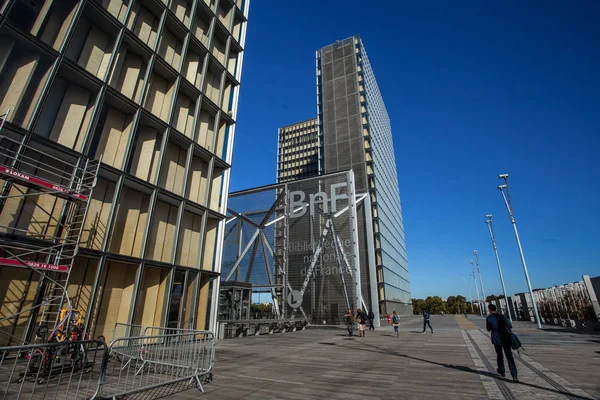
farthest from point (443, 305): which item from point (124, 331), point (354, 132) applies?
point (124, 331)

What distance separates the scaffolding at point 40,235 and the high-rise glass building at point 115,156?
0.18ft

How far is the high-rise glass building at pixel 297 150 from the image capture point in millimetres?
87562

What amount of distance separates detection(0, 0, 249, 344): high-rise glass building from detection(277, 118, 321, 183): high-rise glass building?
6745 cm

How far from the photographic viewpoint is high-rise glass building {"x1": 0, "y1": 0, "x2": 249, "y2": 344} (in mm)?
9023

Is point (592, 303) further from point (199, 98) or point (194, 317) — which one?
point (199, 98)

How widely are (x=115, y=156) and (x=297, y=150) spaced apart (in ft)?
270

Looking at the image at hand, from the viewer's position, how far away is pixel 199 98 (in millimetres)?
17031

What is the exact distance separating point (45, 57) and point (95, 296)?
28.5 feet

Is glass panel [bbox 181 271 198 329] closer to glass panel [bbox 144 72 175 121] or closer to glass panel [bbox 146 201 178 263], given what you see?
glass panel [bbox 146 201 178 263]

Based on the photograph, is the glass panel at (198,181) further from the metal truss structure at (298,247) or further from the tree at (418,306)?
the tree at (418,306)

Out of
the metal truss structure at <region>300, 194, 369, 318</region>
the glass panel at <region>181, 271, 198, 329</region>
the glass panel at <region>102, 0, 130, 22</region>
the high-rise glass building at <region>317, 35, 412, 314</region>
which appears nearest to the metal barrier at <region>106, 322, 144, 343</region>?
the glass panel at <region>181, 271, 198, 329</region>

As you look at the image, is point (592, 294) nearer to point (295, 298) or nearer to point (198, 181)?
point (295, 298)

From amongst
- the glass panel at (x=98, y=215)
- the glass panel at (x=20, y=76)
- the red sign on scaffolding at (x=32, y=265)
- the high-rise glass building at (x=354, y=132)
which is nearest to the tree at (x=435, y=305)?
the high-rise glass building at (x=354, y=132)

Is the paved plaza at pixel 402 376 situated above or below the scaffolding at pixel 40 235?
below
